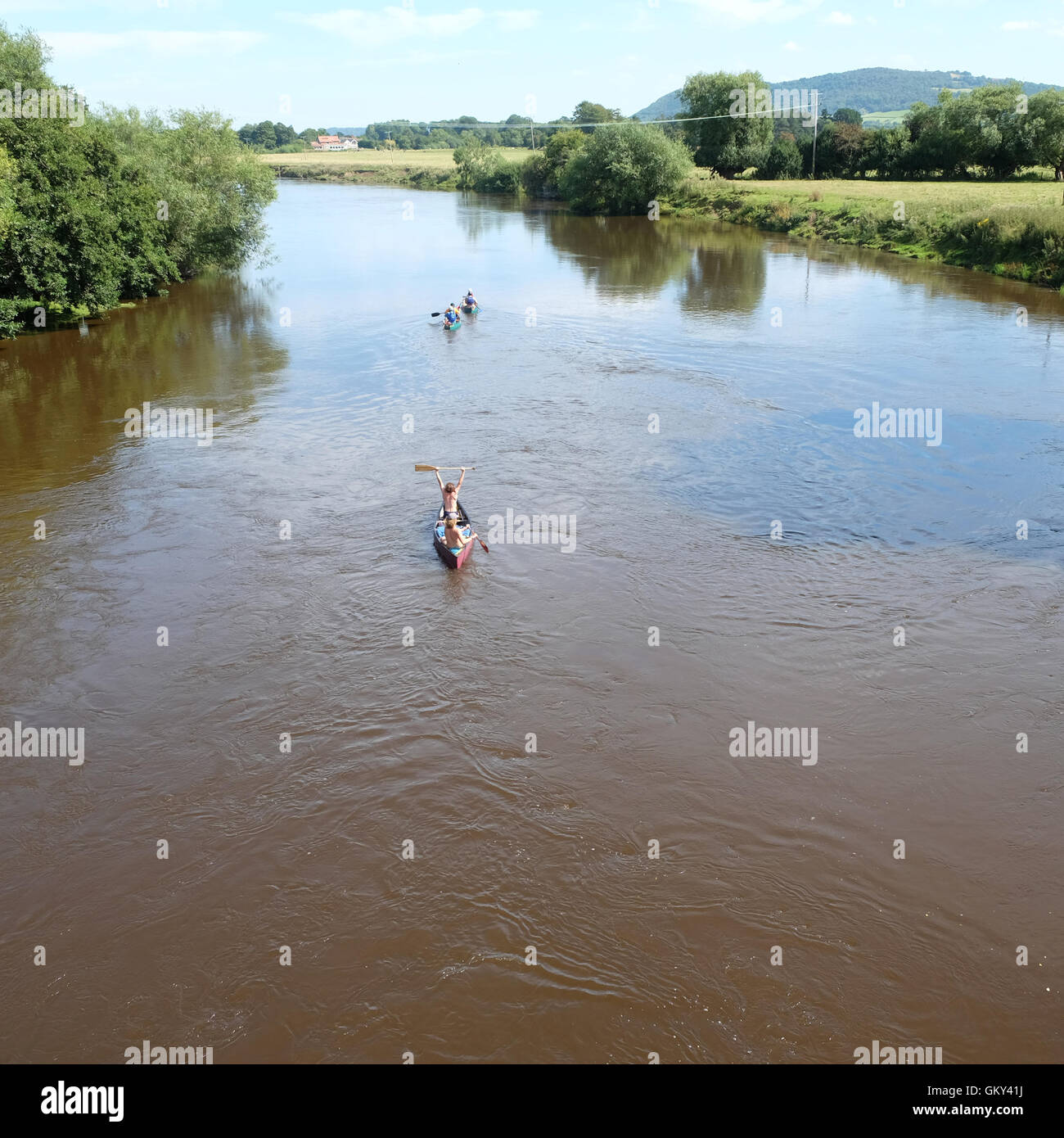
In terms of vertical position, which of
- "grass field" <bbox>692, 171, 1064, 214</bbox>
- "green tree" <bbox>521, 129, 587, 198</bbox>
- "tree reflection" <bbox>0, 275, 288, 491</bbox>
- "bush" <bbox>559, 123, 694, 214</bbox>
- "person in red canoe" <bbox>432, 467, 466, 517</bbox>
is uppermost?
"green tree" <bbox>521, 129, 587, 198</bbox>

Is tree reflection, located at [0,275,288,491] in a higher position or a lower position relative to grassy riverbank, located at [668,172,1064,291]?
lower

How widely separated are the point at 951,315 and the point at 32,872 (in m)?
34.1

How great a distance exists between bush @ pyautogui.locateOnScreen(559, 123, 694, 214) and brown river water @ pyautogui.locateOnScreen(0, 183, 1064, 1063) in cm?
5131

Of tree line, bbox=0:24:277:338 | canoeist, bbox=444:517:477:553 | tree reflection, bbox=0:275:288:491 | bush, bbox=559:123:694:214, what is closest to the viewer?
canoeist, bbox=444:517:477:553

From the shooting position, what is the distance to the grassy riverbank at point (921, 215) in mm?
40531

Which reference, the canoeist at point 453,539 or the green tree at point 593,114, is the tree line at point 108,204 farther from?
the green tree at point 593,114

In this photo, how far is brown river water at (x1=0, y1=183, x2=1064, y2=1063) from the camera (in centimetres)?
863

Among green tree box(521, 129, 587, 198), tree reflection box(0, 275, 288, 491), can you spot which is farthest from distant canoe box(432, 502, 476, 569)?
green tree box(521, 129, 587, 198)

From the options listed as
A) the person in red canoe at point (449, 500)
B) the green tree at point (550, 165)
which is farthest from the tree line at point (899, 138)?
the person in red canoe at point (449, 500)

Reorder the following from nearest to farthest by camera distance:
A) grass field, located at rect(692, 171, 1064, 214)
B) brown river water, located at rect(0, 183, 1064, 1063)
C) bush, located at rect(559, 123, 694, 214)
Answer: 1. brown river water, located at rect(0, 183, 1064, 1063)
2. grass field, located at rect(692, 171, 1064, 214)
3. bush, located at rect(559, 123, 694, 214)

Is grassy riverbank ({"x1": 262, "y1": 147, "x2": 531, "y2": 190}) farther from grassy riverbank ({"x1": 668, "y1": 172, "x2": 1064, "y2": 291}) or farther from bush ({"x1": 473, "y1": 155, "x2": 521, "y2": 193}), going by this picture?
grassy riverbank ({"x1": 668, "y1": 172, "x2": 1064, "y2": 291})

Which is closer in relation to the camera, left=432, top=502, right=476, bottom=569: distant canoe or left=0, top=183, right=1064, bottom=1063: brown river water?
left=0, top=183, right=1064, bottom=1063: brown river water
